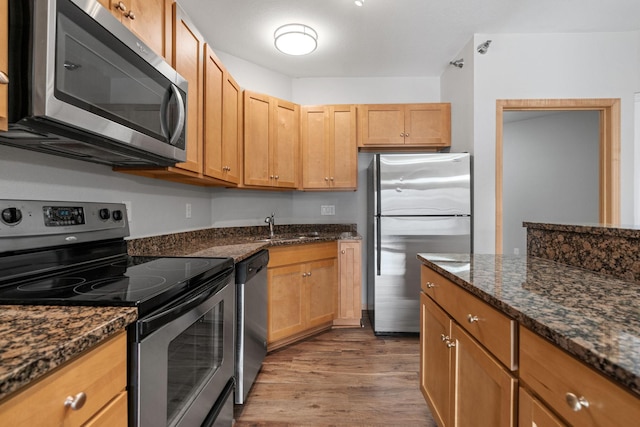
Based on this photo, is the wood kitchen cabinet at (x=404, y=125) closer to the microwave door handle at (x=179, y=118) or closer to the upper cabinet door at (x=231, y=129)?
the upper cabinet door at (x=231, y=129)

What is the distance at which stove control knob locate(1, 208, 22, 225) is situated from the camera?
997 millimetres

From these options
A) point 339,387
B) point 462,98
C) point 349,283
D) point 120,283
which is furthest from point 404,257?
point 120,283

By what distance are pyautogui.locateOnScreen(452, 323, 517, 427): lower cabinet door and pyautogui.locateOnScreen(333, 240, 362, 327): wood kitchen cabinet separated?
5.66ft

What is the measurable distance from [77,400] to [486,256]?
166 centimetres

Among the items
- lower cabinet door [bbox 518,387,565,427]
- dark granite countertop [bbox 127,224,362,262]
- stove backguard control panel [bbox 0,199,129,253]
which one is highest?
stove backguard control panel [bbox 0,199,129,253]

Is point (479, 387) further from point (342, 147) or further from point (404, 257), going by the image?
point (342, 147)

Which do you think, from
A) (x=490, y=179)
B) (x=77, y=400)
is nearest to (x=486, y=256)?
(x=490, y=179)

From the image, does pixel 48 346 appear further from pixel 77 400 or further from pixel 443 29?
pixel 443 29

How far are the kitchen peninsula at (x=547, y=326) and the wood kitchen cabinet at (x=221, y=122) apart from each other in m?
1.52

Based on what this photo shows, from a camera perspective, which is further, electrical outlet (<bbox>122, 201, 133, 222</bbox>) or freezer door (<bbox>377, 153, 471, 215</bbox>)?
freezer door (<bbox>377, 153, 471, 215</bbox>)

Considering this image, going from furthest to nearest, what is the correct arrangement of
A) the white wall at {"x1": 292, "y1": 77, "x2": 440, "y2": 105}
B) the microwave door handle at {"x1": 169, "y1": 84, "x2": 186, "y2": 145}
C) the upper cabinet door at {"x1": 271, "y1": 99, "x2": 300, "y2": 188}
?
the white wall at {"x1": 292, "y1": 77, "x2": 440, "y2": 105} < the upper cabinet door at {"x1": 271, "y1": 99, "x2": 300, "y2": 188} < the microwave door handle at {"x1": 169, "y1": 84, "x2": 186, "y2": 145}

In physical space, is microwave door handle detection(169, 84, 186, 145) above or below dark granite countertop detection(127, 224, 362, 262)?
above

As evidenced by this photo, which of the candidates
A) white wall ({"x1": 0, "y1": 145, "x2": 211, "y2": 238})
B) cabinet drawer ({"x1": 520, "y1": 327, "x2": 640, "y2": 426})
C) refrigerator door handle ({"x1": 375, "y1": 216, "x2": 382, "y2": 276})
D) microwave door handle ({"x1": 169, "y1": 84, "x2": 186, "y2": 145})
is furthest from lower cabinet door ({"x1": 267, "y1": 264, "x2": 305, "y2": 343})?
cabinet drawer ({"x1": 520, "y1": 327, "x2": 640, "y2": 426})

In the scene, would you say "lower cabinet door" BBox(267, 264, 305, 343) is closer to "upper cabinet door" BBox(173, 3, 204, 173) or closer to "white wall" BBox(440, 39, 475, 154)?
"upper cabinet door" BBox(173, 3, 204, 173)
